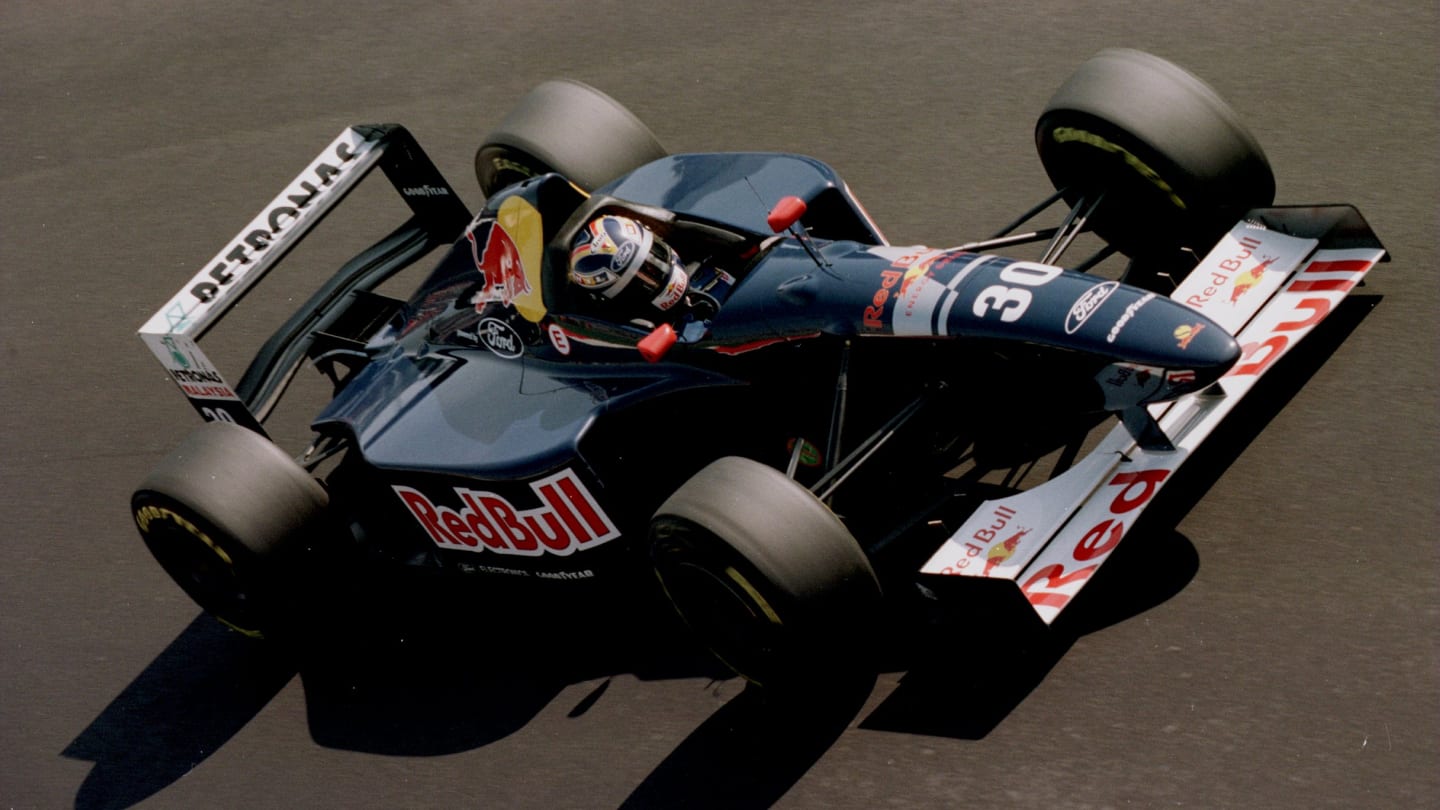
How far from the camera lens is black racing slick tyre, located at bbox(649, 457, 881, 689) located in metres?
5.07

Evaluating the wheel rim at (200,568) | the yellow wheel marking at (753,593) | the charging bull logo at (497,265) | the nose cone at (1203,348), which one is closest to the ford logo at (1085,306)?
the nose cone at (1203,348)

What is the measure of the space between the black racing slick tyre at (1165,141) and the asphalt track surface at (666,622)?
0.78 meters

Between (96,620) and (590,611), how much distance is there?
7.26 ft

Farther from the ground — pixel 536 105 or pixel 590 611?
pixel 536 105

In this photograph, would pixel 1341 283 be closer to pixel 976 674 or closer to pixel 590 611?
pixel 976 674

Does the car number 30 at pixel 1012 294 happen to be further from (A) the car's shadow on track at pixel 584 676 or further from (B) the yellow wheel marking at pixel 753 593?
(B) the yellow wheel marking at pixel 753 593

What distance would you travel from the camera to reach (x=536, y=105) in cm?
750

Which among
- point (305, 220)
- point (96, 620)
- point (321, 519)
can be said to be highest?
point (305, 220)

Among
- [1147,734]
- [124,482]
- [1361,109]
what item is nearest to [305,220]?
[124,482]

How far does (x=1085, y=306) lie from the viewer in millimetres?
5297

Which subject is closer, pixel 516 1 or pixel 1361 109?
pixel 1361 109

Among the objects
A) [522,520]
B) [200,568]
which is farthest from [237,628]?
[522,520]

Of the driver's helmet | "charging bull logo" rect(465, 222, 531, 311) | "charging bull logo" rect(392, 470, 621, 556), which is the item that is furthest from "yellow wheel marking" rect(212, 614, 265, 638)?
the driver's helmet

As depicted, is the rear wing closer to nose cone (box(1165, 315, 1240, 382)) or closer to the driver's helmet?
the driver's helmet
